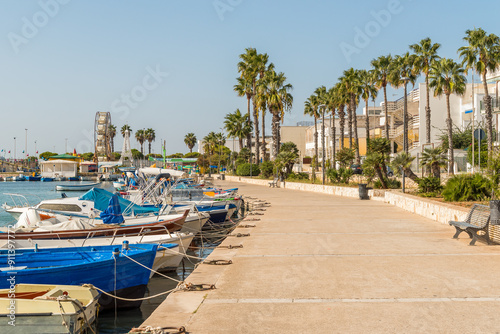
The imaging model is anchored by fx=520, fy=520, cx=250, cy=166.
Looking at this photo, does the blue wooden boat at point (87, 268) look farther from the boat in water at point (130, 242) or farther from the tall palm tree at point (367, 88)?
the tall palm tree at point (367, 88)

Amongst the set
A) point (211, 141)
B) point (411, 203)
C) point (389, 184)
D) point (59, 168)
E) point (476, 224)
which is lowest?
point (411, 203)

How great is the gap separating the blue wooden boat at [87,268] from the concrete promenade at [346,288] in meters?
1.50

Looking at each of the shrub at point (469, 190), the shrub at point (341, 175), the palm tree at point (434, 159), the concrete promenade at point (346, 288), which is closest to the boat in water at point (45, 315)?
the concrete promenade at point (346, 288)

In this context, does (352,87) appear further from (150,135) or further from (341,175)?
(150,135)

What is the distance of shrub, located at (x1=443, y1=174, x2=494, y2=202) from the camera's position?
20.7m

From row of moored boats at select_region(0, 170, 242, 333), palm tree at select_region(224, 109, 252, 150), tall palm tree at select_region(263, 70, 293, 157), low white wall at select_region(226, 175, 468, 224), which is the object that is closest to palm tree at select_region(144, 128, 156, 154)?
palm tree at select_region(224, 109, 252, 150)

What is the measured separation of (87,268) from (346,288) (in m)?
5.18

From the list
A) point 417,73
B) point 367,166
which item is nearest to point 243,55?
point 417,73

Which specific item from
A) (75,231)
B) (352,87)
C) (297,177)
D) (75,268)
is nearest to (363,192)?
(75,231)

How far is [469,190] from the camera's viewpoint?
20844mm

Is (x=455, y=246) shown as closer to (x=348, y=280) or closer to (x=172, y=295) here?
(x=348, y=280)

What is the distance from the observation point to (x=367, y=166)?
35625 mm

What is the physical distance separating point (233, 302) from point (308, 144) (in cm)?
10640

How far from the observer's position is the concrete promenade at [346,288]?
7016mm
